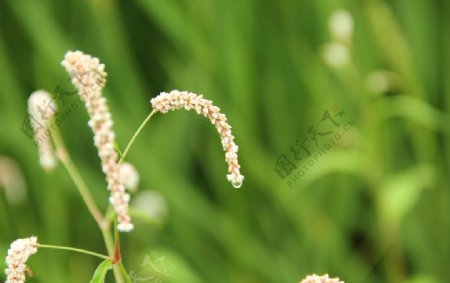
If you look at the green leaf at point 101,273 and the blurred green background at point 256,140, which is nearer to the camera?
the green leaf at point 101,273

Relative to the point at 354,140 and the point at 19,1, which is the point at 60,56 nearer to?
the point at 19,1

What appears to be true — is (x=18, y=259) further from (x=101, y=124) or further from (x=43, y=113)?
(x=43, y=113)

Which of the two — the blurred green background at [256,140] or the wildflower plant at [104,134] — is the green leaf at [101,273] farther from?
the blurred green background at [256,140]

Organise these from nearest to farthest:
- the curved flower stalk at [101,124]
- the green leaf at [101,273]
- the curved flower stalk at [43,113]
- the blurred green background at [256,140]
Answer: the curved flower stalk at [101,124] < the green leaf at [101,273] < the curved flower stalk at [43,113] < the blurred green background at [256,140]

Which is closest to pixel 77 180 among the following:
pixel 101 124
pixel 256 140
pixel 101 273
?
pixel 101 273

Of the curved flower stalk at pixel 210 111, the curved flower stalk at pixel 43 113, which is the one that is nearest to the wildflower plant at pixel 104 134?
the curved flower stalk at pixel 210 111

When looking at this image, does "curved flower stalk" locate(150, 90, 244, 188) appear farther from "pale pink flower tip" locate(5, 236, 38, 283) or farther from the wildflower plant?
"pale pink flower tip" locate(5, 236, 38, 283)
